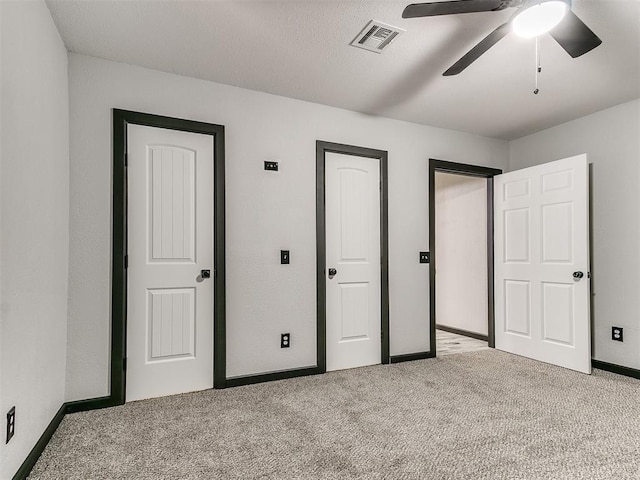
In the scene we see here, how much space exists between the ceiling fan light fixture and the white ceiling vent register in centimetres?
71

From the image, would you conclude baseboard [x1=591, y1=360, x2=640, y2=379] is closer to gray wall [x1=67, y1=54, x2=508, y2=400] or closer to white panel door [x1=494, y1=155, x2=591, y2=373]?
white panel door [x1=494, y1=155, x2=591, y2=373]

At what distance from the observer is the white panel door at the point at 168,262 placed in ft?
9.18

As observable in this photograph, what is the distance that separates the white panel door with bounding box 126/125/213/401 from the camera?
280cm

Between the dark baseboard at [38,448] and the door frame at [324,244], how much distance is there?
6.26 ft

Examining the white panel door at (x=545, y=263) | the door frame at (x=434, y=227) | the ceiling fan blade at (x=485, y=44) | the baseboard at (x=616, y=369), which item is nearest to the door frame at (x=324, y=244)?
the door frame at (x=434, y=227)

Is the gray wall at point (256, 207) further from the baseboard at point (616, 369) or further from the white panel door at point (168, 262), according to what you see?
the baseboard at point (616, 369)

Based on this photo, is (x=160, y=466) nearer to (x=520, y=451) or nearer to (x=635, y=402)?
(x=520, y=451)

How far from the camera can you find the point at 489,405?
2.65 meters

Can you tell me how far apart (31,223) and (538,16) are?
267 cm

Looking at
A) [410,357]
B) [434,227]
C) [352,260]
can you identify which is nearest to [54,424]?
[352,260]

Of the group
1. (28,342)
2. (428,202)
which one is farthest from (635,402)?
(28,342)

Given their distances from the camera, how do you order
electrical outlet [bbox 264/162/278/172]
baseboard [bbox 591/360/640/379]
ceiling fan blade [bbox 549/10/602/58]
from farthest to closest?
1. baseboard [bbox 591/360/640/379]
2. electrical outlet [bbox 264/162/278/172]
3. ceiling fan blade [bbox 549/10/602/58]

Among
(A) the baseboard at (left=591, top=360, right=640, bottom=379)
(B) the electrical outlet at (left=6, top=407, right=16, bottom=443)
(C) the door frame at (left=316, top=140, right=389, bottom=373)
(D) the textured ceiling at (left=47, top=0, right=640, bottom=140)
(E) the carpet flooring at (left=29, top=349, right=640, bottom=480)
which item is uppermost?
(D) the textured ceiling at (left=47, top=0, right=640, bottom=140)

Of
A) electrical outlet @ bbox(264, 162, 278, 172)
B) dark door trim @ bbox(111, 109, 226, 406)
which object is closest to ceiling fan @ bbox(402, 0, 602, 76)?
electrical outlet @ bbox(264, 162, 278, 172)
